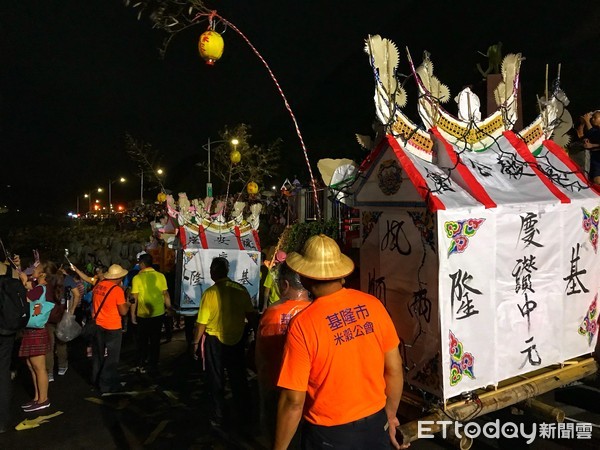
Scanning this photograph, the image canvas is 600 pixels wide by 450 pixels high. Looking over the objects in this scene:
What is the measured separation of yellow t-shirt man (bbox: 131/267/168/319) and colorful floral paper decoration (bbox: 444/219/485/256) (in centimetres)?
473

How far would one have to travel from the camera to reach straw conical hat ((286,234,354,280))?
250cm

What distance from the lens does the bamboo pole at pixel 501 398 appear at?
123 inches

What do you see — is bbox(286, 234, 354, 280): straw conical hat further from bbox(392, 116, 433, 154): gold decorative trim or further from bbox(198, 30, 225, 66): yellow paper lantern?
bbox(198, 30, 225, 66): yellow paper lantern

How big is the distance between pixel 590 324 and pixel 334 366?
10.9 feet

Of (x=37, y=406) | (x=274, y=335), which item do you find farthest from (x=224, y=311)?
(x=37, y=406)

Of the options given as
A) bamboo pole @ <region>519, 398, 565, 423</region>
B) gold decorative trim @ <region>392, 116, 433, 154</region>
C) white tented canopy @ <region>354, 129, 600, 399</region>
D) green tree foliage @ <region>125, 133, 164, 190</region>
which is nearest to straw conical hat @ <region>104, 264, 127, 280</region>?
white tented canopy @ <region>354, 129, 600, 399</region>

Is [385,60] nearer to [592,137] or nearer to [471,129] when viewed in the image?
[471,129]

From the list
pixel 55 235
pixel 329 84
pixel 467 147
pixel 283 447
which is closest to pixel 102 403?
pixel 283 447

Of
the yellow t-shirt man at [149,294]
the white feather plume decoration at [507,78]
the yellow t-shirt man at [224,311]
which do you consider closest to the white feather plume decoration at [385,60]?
the white feather plume decoration at [507,78]

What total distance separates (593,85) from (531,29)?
21065 millimetres

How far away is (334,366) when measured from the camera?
7.62 ft

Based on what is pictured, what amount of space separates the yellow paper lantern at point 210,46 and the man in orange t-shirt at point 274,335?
3.79 m

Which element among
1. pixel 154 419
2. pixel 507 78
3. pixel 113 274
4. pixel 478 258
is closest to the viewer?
pixel 478 258

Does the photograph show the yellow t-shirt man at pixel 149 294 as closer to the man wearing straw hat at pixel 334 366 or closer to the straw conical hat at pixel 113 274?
the straw conical hat at pixel 113 274
